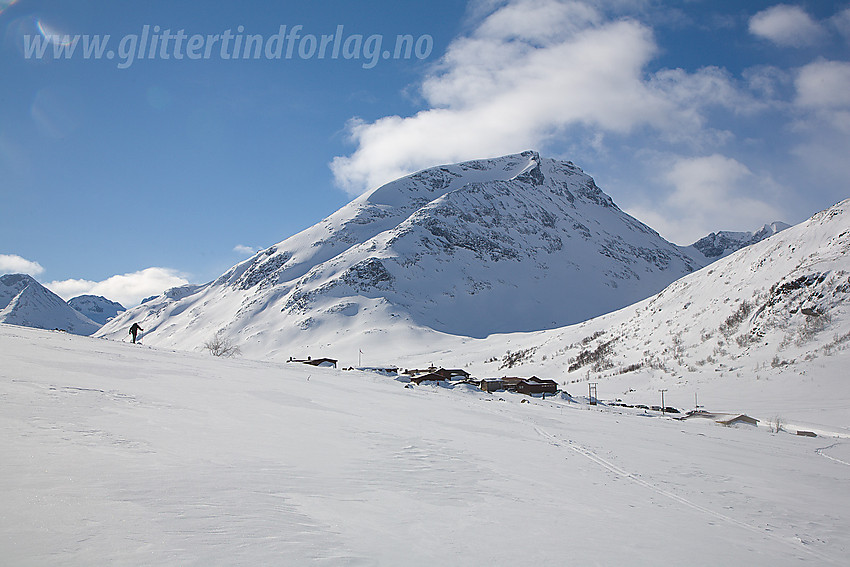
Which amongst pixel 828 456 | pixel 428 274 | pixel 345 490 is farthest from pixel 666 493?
pixel 428 274

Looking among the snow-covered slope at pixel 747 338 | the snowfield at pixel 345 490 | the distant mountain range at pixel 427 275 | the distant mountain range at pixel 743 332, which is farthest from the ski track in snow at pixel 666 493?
the distant mountain range at pixel 427 275

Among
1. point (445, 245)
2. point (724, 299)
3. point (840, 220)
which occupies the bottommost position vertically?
point (724, 299)

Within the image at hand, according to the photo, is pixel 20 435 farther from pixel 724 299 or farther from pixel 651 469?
pixel 724 299

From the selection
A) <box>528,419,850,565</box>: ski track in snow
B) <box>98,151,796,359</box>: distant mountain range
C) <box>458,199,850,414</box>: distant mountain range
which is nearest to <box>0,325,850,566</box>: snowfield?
<box>528,419,850,565</box>: ski track in snow

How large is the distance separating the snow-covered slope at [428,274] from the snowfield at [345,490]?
275ft

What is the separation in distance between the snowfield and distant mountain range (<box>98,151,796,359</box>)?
8206 cm

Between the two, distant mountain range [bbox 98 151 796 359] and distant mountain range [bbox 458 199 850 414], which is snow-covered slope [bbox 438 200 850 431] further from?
distant mountain range [bbox 98 151 796 359]

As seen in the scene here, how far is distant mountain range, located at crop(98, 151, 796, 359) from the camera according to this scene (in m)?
109

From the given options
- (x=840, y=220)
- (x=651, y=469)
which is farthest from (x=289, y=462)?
(x=840, y=220)

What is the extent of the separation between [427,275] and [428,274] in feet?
1.75

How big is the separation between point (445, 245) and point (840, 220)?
103236mm

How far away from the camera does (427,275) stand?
127 meters

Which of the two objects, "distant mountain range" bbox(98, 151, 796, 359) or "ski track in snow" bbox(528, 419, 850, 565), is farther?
Result: "distant mountain range" bbox(98, 151, 796, 359)

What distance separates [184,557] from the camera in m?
3.43
